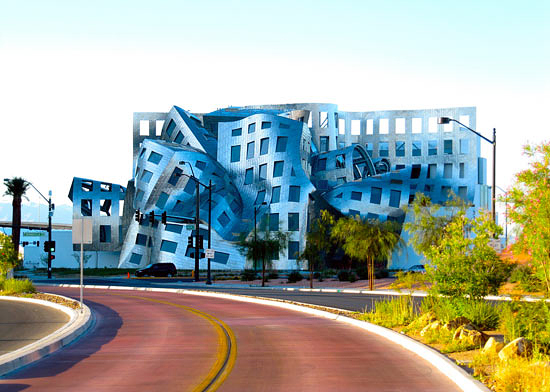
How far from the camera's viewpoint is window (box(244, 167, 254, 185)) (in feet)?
301

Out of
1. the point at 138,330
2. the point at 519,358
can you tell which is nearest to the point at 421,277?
the point at 138,330

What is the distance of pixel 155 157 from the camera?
9281 centimetres

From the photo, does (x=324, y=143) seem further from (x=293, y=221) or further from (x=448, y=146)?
(x=293, y=221)

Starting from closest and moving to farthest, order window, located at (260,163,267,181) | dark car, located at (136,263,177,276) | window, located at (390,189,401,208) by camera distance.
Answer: dark car, located at (136,263,177,276) → window, located at (390,189,401,208) → window, located at (260,163,267,181)

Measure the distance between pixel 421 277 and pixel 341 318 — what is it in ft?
10.1

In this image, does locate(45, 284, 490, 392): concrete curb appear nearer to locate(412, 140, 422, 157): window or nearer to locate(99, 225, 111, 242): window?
locate(99, 225, 111, 242): window

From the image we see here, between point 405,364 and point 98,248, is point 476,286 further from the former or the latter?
point 98,248

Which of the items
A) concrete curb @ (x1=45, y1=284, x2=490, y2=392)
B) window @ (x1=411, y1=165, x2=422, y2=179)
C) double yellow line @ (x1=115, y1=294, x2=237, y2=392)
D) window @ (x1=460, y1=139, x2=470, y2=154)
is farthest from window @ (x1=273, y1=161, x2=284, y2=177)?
double yellow line @ (x1=115, y1=294, x2=237, y2=392)

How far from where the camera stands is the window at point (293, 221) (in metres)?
84.5

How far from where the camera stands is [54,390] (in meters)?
10.8

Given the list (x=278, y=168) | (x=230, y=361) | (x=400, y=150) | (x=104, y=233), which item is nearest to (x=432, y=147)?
(x=400, y=150)

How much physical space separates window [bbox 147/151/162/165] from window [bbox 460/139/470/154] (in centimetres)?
4430

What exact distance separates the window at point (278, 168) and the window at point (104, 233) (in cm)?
2608

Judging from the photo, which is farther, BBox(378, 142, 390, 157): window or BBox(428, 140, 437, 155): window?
BBox(378, 142, 390, 157): window
